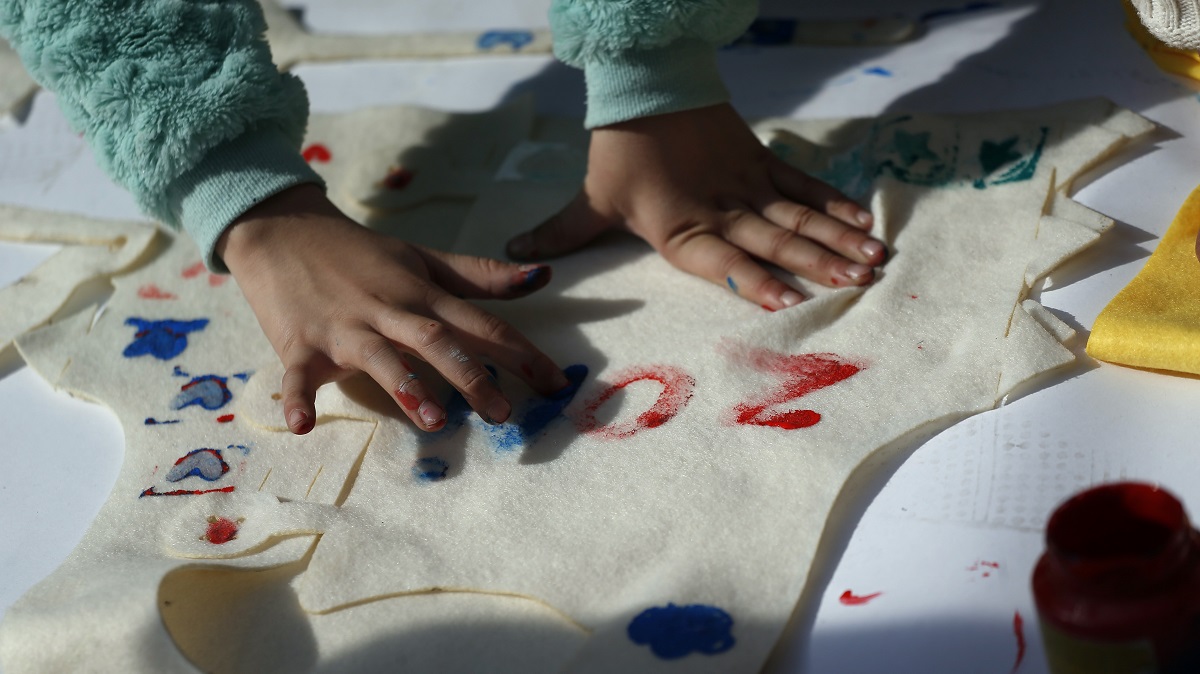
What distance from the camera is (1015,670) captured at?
0.62 metres

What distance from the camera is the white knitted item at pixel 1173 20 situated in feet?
3.22

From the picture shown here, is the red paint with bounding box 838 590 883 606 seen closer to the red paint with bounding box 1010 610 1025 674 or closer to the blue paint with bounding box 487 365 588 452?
the red paint with bounding box 1010 610 1025 674

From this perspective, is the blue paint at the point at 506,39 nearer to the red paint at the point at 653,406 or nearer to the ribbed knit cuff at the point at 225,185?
the ribbed knit cuff at the point at 225,185

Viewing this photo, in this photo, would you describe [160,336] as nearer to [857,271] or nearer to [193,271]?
[193,271]

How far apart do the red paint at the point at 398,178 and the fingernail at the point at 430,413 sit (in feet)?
1.43

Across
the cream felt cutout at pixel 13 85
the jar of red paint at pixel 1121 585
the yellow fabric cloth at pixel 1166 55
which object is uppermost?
the yellow fabric cloth at pixel 1166 55

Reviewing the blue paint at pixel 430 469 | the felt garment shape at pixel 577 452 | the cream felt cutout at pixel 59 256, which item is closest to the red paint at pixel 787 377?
the felt garment shape at pixel 577 452

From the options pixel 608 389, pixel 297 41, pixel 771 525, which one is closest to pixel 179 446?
pixel 608 389

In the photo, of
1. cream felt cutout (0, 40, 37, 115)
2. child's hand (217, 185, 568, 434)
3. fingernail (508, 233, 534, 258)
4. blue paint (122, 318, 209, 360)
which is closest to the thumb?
fingernail (508, 233, 534, 258)

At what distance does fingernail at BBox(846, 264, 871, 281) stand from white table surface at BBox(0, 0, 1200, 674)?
0.15 m

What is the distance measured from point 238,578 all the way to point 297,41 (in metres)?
0.99

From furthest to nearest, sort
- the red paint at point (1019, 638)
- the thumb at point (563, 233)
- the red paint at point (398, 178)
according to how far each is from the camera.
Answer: the red paint at point (398, 178), the thumb at point (563, 233), the red paint at point (1019, 638)

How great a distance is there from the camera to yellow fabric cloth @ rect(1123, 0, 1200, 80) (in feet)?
3.68

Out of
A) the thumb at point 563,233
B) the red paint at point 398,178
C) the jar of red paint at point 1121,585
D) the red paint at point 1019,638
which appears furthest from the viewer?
the red paint at point 398,178
